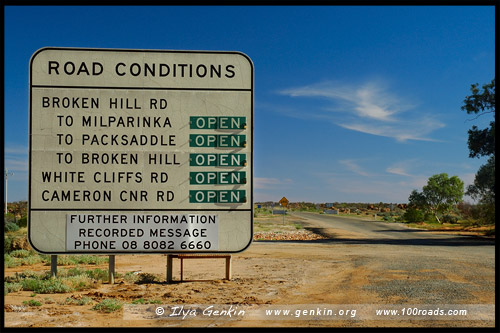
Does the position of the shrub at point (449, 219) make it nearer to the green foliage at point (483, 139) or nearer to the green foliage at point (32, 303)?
the green foliage at point (483, 139)

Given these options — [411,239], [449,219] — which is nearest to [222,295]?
[411,239]

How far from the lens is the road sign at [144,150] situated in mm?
5941

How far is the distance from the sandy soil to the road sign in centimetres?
268

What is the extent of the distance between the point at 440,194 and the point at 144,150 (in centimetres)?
6699

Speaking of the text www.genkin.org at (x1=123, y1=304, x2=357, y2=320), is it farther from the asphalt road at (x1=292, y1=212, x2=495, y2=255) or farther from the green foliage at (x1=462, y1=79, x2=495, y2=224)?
the green foliage at (x1=462, y1=79, x2=495, y2=224)

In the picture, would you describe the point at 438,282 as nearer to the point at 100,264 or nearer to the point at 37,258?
the point at 100,264

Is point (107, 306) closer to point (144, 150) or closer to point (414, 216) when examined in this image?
point (144, 150)

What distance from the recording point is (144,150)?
6039 mm

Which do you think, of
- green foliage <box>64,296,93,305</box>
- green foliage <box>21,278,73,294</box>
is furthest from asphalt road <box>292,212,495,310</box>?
green foliage <box>21,278,73,294</box>

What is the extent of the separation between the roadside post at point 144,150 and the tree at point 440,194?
2569 inches

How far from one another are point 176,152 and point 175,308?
13.5 feet

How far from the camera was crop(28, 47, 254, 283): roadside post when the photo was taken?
5941 mm

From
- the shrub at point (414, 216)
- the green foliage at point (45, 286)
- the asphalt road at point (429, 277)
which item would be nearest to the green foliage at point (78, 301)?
the green foliage at point (45, 286)

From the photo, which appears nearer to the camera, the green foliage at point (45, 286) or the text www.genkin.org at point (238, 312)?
the text www.genkin.org at point (238, 312)
